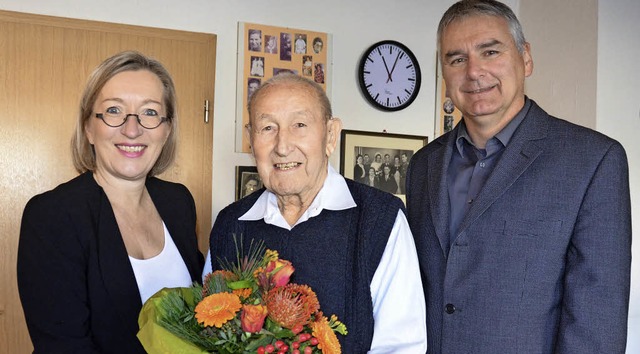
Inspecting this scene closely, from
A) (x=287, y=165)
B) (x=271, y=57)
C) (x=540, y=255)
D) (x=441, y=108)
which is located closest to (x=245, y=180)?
(x=271, y=57)

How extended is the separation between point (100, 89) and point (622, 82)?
2655 mm

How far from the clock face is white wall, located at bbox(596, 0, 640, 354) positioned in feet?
3.21

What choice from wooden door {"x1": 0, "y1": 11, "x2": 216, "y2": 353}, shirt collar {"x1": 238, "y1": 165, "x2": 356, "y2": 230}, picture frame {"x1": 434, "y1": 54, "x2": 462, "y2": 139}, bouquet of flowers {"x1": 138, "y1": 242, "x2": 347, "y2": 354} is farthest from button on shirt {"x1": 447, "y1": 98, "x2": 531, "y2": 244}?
picture frame {"x1": 434, "y1": 54, "x2": 462, "y2": 139}

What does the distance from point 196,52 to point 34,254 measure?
6.15ft

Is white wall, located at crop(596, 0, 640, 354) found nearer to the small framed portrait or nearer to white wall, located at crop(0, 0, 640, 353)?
white wall, located at crop(0, 0, 640, 353)

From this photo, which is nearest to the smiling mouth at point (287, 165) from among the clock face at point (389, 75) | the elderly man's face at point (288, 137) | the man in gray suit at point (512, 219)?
the elderly man's face at point (288, 137)

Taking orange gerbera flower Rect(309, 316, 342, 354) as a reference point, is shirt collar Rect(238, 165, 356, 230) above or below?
above

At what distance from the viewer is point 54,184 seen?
3.11 metres

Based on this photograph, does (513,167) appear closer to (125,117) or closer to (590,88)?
(125,117)

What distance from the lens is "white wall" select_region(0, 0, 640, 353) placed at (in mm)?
3221

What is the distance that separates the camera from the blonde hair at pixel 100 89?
183 centimetres

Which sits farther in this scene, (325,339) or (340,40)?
(340,40)

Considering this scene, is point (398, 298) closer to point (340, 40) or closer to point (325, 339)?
point (325, 339)

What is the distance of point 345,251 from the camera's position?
1.65 m
